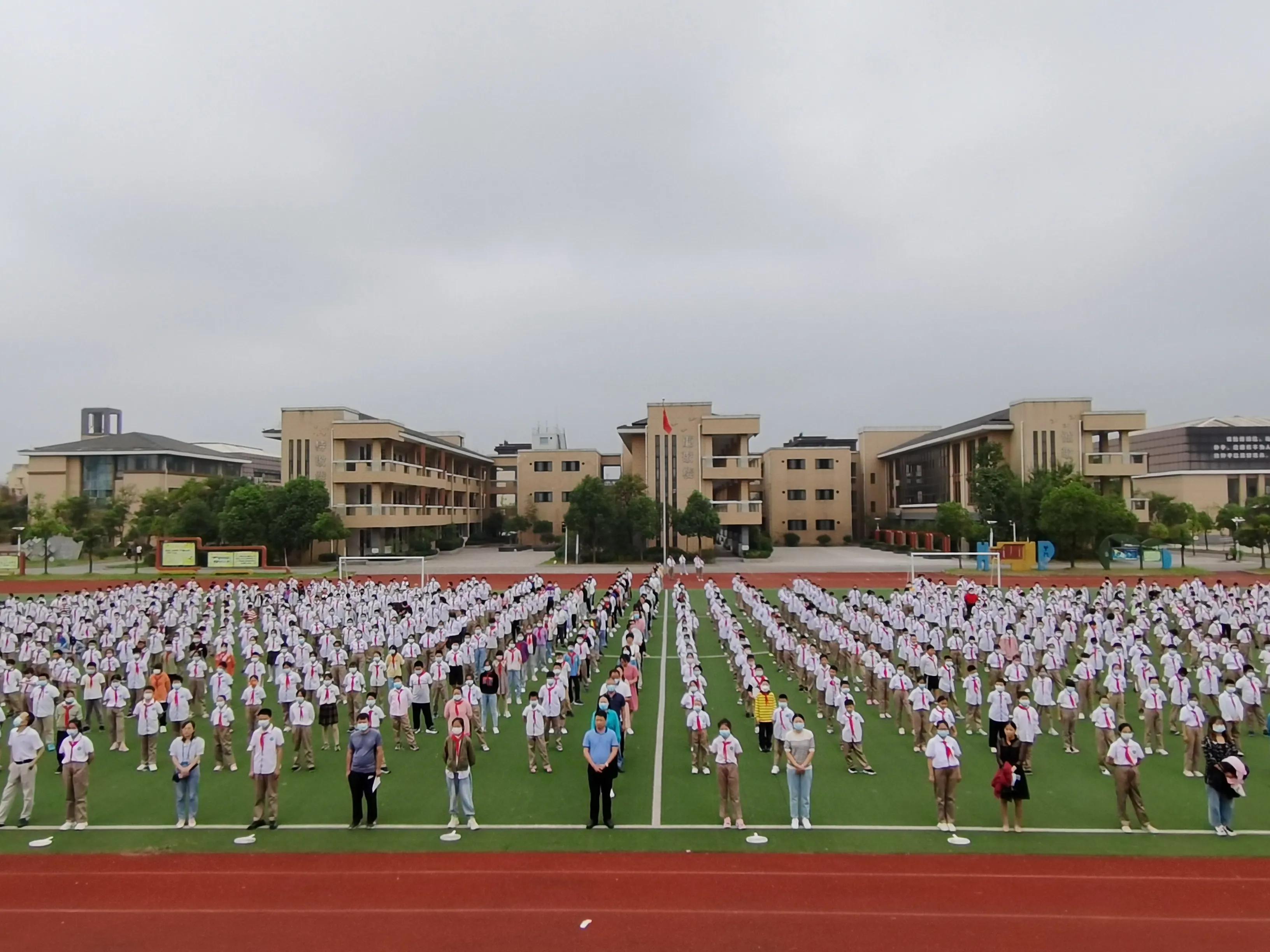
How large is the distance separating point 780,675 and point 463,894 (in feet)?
35.4

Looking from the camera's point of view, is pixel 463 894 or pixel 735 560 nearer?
pixel 463 894

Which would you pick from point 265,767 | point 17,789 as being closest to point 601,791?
point 265,767

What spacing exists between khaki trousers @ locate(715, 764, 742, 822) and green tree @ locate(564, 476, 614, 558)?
120 feet

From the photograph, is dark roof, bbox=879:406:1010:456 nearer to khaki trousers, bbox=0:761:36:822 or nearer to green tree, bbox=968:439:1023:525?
green tree, bbox=968:439:1023:525

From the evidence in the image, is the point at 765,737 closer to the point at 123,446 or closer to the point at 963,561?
the point at 963,561

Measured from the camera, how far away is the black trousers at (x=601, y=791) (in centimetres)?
891

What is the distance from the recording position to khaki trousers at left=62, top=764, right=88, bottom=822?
902 cm

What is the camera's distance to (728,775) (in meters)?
8.91

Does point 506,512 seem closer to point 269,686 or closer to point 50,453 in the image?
point 50,453

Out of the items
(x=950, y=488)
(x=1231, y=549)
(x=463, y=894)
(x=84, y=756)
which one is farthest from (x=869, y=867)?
(x=1231, y=549)

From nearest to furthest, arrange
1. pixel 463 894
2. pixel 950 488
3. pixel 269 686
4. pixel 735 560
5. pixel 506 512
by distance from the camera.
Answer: pixel 463 894
pixel 269 686
pixel 735 560
pixel 950 488
pixel 506 512

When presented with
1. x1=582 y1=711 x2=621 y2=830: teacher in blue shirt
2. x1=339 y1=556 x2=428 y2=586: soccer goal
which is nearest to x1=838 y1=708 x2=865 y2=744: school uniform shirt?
x1=582 y1=711 x2=621 y2=830: teacher in blue shirt

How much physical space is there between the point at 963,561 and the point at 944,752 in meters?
37.2

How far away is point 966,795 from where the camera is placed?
987 cm
